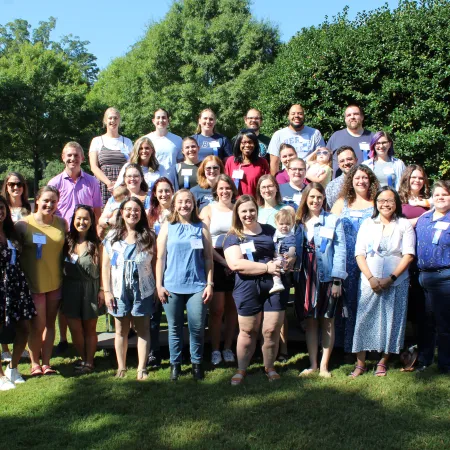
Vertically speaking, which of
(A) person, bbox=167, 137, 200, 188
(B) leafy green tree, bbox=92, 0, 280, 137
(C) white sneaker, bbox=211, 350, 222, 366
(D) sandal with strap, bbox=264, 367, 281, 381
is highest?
(B) leafy green tree, bbox=92, 0, 280, 137

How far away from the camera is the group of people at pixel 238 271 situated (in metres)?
5.08

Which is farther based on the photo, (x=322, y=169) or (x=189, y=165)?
(x=189, y=165)

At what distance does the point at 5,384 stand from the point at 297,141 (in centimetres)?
483

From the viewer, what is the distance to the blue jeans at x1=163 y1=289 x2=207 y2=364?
5152mm

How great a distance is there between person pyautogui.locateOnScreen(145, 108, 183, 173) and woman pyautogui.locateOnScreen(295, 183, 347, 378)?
245 cm

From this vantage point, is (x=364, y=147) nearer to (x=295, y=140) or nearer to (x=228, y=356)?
(x=295, y=140)

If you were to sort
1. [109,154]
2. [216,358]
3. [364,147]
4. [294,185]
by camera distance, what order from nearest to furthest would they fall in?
1. [216,358]
2. [294,185]
3. [364,147]
4. [109,154]

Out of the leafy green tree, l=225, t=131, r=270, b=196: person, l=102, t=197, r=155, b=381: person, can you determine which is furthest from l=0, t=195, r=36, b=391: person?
the leafy green tree

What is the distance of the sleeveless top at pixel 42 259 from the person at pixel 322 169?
3.17 metres

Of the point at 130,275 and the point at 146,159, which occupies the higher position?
the point at 146,159

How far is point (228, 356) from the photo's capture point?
574 centimetres

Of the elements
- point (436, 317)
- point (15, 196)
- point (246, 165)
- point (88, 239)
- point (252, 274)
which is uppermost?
point (246, 165)

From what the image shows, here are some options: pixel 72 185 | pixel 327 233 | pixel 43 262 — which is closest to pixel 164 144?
pixel 72 185

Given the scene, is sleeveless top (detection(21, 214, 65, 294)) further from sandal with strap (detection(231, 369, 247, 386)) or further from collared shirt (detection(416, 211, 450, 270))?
collared shirt (detection(416, 211, 450, 270))
